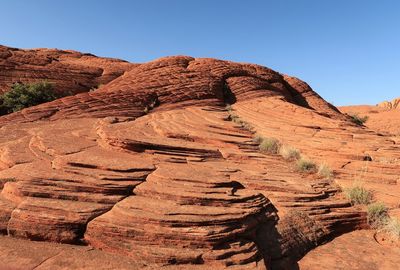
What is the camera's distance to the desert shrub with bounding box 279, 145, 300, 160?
11.1 meters

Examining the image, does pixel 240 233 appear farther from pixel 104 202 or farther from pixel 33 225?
pixel 33 225

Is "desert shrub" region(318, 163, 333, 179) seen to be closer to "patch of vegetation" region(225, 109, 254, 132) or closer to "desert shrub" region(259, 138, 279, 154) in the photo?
"desert shrub" region(259, 138, 279, 154)

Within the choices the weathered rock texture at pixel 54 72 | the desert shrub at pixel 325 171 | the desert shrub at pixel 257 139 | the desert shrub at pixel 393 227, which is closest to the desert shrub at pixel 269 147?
the desert shrub at pixel 257 139

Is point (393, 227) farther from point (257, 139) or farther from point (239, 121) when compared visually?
point (239, 121)

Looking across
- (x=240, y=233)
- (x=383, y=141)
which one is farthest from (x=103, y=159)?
(x=383, y=141)

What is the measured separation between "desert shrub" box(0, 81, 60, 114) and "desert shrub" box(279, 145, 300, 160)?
14611 millimetres

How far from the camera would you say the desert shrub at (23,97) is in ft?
62.6

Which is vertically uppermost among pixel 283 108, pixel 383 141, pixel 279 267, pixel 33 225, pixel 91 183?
pixel 283 108

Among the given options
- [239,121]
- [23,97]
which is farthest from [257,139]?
[23,97]

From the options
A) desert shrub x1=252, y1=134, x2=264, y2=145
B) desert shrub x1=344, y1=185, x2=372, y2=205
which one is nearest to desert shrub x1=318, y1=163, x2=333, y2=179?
desert shrub x1=344, y1=185, x2=372, y2=205

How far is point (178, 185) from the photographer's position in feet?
23.1

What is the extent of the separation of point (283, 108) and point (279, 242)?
Answer: 43.0ft

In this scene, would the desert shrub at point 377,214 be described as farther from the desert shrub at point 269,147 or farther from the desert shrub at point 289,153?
the desert shrub at point 269,147

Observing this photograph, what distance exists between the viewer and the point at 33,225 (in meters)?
5.84
